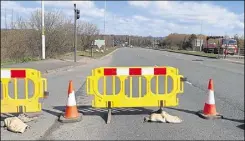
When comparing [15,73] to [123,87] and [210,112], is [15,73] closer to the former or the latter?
[123,87]

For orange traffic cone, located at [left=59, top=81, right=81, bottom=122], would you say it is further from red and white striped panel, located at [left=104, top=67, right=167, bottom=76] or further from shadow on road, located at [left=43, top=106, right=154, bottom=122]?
red and white striped panel, located at [left=104, top=67, right=167, bottom=76]

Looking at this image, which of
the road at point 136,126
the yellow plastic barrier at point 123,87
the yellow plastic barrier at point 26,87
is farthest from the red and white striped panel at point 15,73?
the yellow plastic barrier at point 123,87

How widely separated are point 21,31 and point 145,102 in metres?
22.3

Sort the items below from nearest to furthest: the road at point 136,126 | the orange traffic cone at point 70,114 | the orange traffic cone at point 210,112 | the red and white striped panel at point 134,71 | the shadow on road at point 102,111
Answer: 1. the road at point 136,126
2. the orange traffic cone at point 70,114
3. the orange traffic cone at point 210,112
4. the red and white striped panel at point 134,71
5. the shadow on road at point 102,111

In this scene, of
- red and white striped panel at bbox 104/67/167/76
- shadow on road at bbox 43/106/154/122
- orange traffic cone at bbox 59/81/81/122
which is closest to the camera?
orange traffic cone at bbox 59/81/81/122

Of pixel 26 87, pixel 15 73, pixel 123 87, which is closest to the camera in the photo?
pixel 15 73

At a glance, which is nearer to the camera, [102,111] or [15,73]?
[15,73]

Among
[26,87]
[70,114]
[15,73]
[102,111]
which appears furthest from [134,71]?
[15,73]

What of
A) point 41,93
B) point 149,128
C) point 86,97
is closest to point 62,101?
point 86,97

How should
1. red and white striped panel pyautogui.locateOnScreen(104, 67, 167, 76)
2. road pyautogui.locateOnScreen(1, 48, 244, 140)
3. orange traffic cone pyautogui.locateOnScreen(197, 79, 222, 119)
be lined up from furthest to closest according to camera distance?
red and white striped panel pyautogui.locateOnScreen(104, 67, 167, 76) → orange traffic cone pyautogui.locateOnScreen(197, 79, 222, 119) → road pyautogui.locateOnScreen(1, 48, 244, 140)

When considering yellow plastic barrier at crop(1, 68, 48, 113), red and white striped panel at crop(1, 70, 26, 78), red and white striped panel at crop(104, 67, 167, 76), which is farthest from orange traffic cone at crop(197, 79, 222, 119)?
red and white striped panel at crop(1, 70, 26, 78)

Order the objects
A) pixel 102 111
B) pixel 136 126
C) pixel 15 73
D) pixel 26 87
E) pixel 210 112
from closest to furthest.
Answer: pixel 136 126, pixel 15 73, pixel 26 87, pixel 210 112, pixel 102 111

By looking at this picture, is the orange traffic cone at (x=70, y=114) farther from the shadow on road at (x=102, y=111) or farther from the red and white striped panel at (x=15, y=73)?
the red and white striped panel at (x=15, y=73)

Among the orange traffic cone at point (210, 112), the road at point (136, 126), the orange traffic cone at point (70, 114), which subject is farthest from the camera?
the orange traffic cone at point (210, 112)
